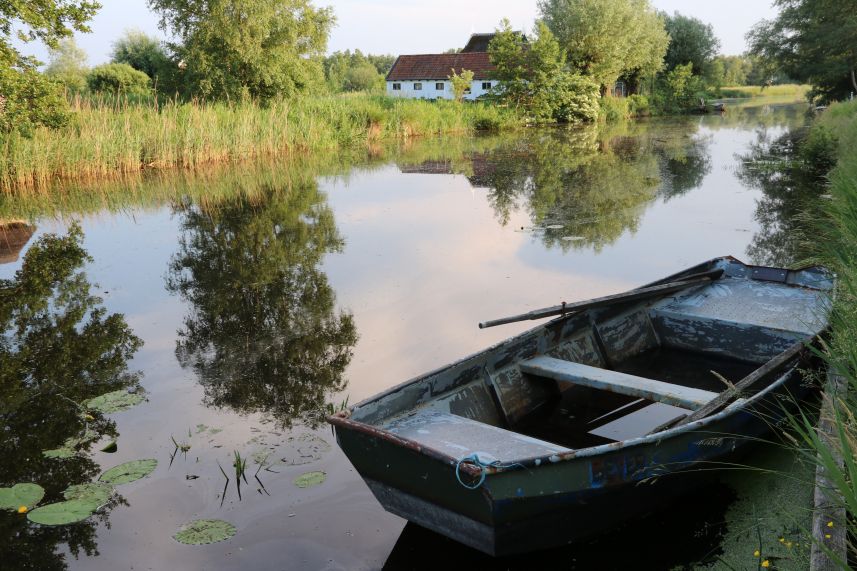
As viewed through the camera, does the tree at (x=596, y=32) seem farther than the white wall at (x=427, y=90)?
No

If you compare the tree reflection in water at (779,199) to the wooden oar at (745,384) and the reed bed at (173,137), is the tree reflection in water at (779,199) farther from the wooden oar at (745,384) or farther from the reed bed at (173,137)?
the reed bed at (173,137)

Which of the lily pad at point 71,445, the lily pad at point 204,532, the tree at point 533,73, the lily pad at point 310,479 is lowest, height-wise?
the lily pad at point 204,532

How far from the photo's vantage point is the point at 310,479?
4.31 meters

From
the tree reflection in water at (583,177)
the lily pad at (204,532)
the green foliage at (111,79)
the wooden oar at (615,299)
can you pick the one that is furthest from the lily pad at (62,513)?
the green foliage at (111,79)

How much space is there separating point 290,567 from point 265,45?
24778mm

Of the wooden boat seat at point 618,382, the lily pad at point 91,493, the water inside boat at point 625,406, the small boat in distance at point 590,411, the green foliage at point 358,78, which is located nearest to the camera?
the small boat in distance at point 590,411

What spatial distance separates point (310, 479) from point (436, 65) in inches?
2084

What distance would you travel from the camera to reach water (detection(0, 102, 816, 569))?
389cm

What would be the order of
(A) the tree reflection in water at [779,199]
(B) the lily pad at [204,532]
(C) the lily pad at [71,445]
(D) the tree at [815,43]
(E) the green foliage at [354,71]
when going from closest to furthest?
(B) the lily pad at [204,532] → (C) the lily pad at [71,445] → (A) the tree reflection in water at [779,199] → (D) the tree at [815,43] → (E) the green foliage at [354,71]

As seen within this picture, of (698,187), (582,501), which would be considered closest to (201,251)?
(582,501)

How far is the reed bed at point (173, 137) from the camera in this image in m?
15.3

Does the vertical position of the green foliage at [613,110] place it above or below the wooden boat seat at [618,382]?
above

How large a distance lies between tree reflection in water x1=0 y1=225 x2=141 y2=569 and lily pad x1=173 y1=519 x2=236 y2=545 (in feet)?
1.45

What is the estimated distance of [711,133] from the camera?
31594 mm
